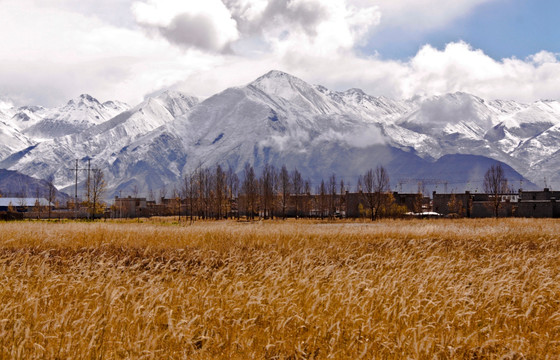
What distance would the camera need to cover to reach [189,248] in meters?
18.9

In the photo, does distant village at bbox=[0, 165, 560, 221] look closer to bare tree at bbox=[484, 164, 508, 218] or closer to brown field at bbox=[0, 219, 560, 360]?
bare tree at bbox=[484, 164, 508, 218]

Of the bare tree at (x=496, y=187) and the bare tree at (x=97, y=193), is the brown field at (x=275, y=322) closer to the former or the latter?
the bare tree at (x=97, y=193)

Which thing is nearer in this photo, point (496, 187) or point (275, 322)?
point (275, 322)

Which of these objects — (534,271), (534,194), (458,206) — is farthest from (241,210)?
(534,271)

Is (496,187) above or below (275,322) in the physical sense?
above

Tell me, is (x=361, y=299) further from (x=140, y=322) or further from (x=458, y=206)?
(x=458, y=206)

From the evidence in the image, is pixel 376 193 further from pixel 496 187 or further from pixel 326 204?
pixel 326 204

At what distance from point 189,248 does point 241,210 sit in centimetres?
11838

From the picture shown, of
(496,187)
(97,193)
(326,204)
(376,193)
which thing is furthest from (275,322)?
(326,204)

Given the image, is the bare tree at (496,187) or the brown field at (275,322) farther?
the bare tree at (496,187)

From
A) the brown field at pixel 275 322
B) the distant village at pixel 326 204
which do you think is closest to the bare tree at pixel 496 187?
the distant village at pixel 326 204

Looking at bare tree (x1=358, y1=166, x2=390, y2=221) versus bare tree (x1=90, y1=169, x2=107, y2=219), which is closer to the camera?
bare tree (x1=90, y1=169, x2=107, y2=219)

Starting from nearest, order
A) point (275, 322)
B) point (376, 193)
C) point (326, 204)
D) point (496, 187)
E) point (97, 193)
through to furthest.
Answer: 1. point (275, 322)
2. point (97, 193)
3. point (496, 187)
4. point (376, 193)
5. point (326, 204)

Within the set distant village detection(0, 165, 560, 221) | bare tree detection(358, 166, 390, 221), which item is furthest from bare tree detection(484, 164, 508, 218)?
bare tree detection(358, 166, 390, 221)
